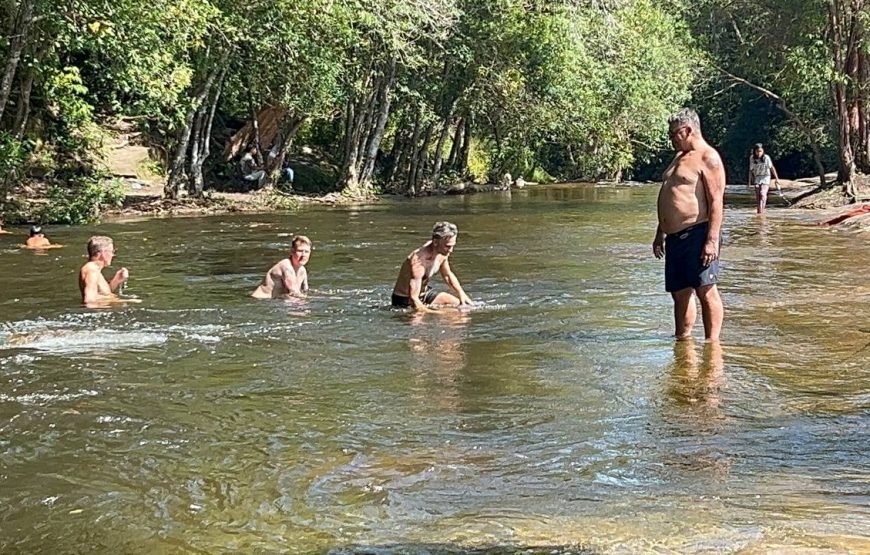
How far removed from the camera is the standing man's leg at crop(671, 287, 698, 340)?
8.59m

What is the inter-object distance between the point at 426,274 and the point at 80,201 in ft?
44.5

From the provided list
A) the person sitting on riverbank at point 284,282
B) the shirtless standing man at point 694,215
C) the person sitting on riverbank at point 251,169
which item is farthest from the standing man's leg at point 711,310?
the person sitting on riverbank at point 251,169

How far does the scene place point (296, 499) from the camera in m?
4.79

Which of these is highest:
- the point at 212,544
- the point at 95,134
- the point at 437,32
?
the point at 437,32

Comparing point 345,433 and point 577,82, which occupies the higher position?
point 577,82

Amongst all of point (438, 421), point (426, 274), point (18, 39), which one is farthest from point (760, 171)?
point (438, 421)

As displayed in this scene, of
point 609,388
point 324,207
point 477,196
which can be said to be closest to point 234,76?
point 324,207

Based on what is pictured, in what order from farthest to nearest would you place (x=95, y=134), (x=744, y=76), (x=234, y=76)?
(x=744, y=76)
(x=234, y=76)
(x=95, y=134)

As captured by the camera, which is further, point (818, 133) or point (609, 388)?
point (818, 133)

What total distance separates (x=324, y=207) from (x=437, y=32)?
578 cm

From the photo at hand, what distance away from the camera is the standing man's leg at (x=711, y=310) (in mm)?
8367

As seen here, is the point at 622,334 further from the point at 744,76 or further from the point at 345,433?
the point at 744,76

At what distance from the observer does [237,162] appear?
35.6 metres

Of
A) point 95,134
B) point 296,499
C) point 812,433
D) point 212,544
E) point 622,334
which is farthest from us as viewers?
point 95,134
